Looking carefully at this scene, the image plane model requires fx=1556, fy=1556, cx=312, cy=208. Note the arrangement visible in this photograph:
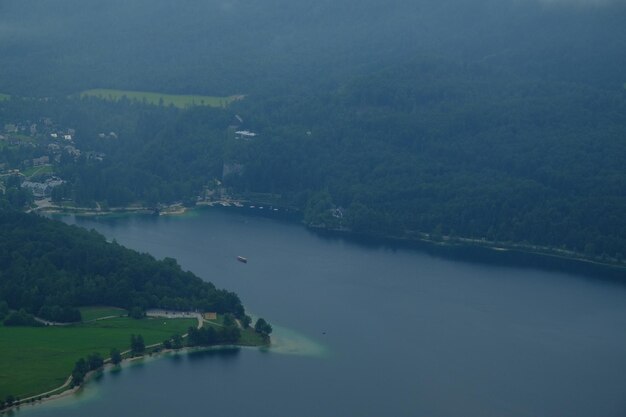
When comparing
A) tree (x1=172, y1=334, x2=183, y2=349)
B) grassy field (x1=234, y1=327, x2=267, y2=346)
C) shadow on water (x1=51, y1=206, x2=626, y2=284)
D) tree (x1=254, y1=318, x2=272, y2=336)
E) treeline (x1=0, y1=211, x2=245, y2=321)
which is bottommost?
tree (x1=172, y1=334, x2=183, y2=349)

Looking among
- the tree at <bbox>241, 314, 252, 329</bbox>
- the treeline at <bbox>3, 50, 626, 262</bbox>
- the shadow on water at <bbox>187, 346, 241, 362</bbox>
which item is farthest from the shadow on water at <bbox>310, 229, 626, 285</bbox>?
the shadow on water at <bbox>187, 346, 241, 362</bbox>

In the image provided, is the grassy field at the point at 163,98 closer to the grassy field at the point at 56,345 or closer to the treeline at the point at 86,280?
the treeline at the point at 86,280

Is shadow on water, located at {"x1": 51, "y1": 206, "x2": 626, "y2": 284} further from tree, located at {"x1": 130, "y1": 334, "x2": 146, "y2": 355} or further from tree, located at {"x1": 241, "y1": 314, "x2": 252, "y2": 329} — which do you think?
tree, located at {"x1": 130, "y1": 334, "x2": 146, "y2": 355}

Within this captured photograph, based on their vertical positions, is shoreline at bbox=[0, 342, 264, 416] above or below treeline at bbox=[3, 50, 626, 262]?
below

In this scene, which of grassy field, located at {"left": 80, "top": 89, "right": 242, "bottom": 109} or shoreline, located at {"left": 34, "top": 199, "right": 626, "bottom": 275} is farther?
grassy field, located at {"left": 80, "top": 89, "right": 242, "bottom": 109}

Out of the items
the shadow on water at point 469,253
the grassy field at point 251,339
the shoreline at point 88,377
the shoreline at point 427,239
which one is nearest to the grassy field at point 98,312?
the shoreline at point 88,377

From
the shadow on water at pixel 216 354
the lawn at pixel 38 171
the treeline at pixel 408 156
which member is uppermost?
the treeline at pixel 408 156

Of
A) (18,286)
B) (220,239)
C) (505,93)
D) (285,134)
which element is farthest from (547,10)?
(18,286)
